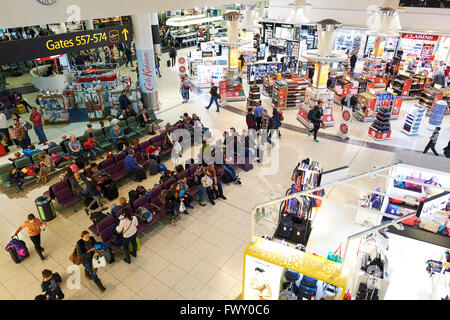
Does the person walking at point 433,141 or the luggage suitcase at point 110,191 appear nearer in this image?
the luggage suitcase at point 110,191

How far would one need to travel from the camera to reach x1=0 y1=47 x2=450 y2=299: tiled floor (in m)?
6.71

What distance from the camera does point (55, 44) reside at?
9.59 meters

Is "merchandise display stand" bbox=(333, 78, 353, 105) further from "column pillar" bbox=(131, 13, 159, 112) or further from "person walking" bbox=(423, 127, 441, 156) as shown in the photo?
"column pillar" bbox=(131, 13, 159, 112)

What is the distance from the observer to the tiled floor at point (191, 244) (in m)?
6.71

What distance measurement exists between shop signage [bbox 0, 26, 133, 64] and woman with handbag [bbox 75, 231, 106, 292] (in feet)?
18.4

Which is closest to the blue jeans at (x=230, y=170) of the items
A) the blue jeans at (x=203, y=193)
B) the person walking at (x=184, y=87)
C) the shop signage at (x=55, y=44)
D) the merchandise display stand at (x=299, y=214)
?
the blue jeans at (x=203, y=193)

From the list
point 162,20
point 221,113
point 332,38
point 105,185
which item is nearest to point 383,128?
point 332,38

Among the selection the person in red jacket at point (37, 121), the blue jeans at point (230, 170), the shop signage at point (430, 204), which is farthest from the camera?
the person in red jacket at point (37, 121)

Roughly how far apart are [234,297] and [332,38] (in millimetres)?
11105

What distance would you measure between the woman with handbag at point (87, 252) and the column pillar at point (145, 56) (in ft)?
26.5

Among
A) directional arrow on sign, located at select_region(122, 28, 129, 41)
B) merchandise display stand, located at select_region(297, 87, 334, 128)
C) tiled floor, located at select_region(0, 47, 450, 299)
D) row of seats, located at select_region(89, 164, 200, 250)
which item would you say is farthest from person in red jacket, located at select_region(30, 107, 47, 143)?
merchandise display stand, located at select_region(297, 87, 334, 128)

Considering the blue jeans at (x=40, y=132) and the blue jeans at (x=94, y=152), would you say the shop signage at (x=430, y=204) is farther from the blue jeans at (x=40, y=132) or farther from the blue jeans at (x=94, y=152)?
the blue jeans at (x=40, y=132)

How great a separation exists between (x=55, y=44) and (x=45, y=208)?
4863 mm

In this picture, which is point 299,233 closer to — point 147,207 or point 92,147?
point 147,207
